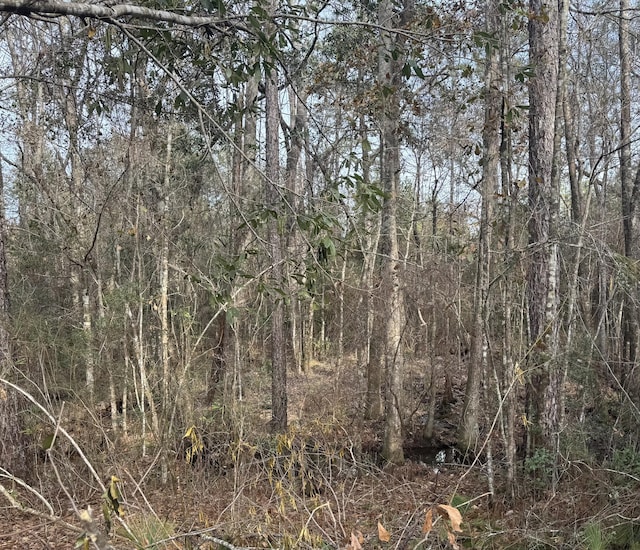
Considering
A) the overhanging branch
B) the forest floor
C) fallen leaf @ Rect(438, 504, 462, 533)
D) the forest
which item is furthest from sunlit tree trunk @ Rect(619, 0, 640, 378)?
the overhanging branch

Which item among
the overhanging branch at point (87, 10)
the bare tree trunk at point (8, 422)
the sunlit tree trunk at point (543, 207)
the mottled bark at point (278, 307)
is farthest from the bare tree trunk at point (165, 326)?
the overhanging branch at point (87, 10)

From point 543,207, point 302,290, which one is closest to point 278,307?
point 543,207

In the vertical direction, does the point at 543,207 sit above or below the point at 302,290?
above

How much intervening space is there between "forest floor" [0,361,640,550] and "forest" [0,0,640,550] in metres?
0.06

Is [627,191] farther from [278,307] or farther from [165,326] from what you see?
[165,326]

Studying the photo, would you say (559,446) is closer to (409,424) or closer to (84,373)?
(409,424)

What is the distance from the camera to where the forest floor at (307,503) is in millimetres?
3953

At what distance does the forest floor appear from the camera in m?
3.95

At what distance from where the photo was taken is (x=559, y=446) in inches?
245

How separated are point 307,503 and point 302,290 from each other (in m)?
4.15

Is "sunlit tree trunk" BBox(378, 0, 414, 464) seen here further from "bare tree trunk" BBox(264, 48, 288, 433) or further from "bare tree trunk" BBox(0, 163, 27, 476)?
"bare tree trunk" BBox(0, 163, 27, 476)

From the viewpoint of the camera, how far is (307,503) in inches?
236

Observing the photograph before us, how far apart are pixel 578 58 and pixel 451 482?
934cm

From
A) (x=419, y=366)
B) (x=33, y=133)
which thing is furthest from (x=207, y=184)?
(x=419, y=366)
